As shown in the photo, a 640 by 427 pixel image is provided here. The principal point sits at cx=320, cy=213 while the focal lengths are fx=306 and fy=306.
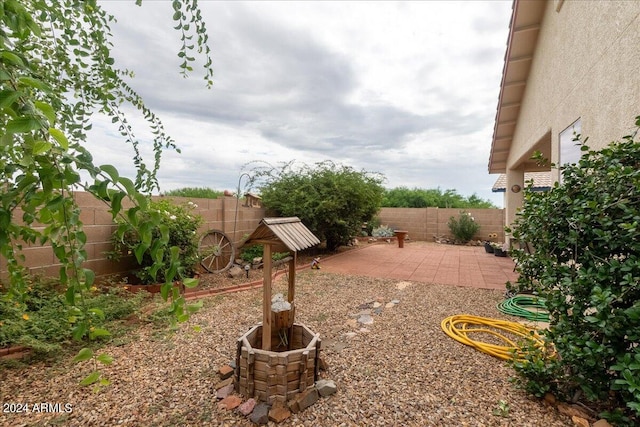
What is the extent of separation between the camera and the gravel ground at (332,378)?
2.06 m

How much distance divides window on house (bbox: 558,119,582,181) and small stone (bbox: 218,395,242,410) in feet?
14.7

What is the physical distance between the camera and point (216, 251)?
6234 mm

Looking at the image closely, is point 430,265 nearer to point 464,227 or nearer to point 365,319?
point 365,319

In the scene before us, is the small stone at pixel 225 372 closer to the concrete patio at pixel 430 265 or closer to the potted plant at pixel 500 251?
the concrete patio at pixel 430 265

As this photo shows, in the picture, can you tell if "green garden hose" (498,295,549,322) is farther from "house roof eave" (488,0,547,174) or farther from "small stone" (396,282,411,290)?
"house roof eave" (488,0,547,174)

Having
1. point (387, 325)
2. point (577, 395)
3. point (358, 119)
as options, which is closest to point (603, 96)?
point (577, 395)

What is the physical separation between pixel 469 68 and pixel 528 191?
19.2ft

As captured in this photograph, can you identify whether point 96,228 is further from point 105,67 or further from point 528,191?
point 528,191

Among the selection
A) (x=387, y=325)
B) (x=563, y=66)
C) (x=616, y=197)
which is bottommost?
(x=387, y=325)

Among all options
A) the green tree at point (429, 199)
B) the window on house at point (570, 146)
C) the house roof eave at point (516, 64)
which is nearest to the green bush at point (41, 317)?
the window on house at point (570, 146)

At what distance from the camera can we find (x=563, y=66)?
433cm

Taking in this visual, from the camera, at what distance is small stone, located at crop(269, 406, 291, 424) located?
2021 millimetres

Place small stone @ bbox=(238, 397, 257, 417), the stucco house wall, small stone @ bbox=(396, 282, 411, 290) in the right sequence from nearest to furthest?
small stone @ bbox=(238, 397, 257, 417), the stucco house wall, small stone @ bbox=(396, 282, 411, 290)

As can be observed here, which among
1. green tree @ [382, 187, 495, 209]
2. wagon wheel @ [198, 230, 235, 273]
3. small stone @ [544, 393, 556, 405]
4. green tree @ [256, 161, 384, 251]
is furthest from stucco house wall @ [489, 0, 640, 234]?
green tree @ [382, 187, 495, 209]
